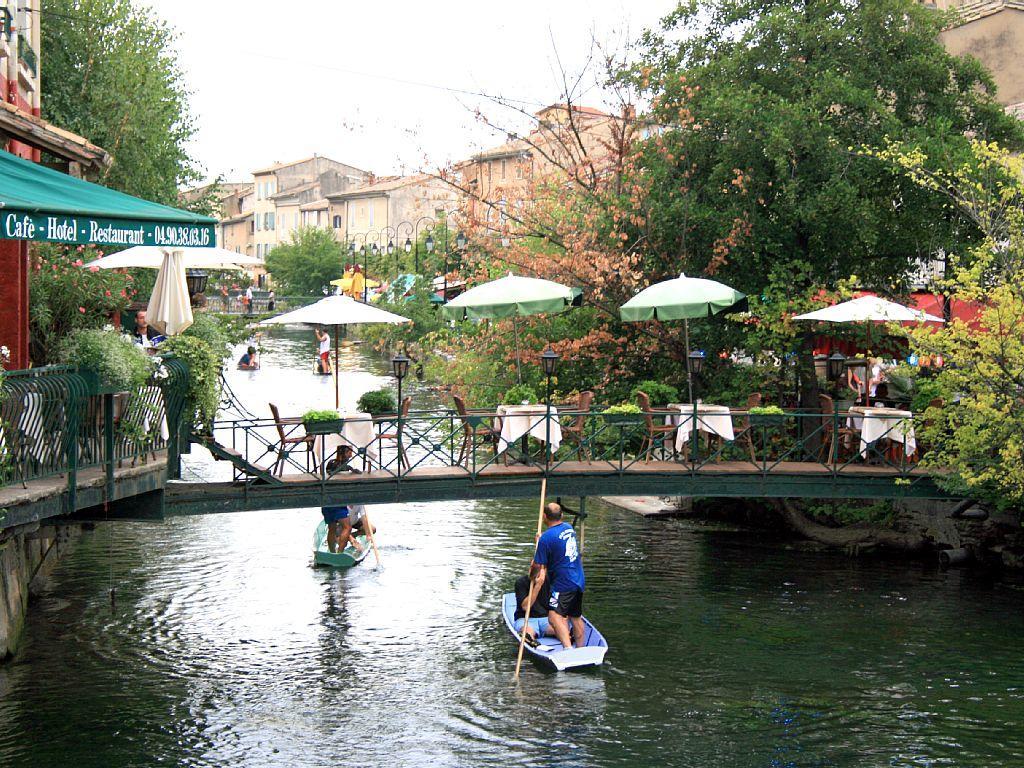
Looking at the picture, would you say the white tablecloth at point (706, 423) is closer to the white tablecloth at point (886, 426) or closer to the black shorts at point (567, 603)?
the white tablecloth at point (886, 426)

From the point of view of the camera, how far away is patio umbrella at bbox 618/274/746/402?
20.9 meters

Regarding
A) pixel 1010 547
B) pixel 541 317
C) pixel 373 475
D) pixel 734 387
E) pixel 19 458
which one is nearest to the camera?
pixel 19 458

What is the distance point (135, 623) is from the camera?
18.7 meters

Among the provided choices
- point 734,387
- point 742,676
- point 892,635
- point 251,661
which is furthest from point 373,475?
point 734,387

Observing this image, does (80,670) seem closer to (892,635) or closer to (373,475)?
(373,475)

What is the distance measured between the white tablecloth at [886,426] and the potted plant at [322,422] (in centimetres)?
769

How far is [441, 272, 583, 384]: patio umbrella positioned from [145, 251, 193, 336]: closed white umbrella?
16.1 ft

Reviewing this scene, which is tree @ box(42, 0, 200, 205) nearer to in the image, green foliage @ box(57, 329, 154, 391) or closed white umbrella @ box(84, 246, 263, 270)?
closed white umbrella @ box(84, 246, 263, 270)

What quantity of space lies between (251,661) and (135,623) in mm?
2723

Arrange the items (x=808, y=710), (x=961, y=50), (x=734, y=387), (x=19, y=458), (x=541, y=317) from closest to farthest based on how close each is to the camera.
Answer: (x=19, y=458)
(x=808, y=710)
(x=734, y=387)
(x=541, y=317)
(x=961, y=50)

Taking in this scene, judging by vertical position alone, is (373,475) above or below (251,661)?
above

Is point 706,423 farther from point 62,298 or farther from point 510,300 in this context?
point 62,298

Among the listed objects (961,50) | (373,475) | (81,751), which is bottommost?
(81,751)

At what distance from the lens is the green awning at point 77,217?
12.4 meters
